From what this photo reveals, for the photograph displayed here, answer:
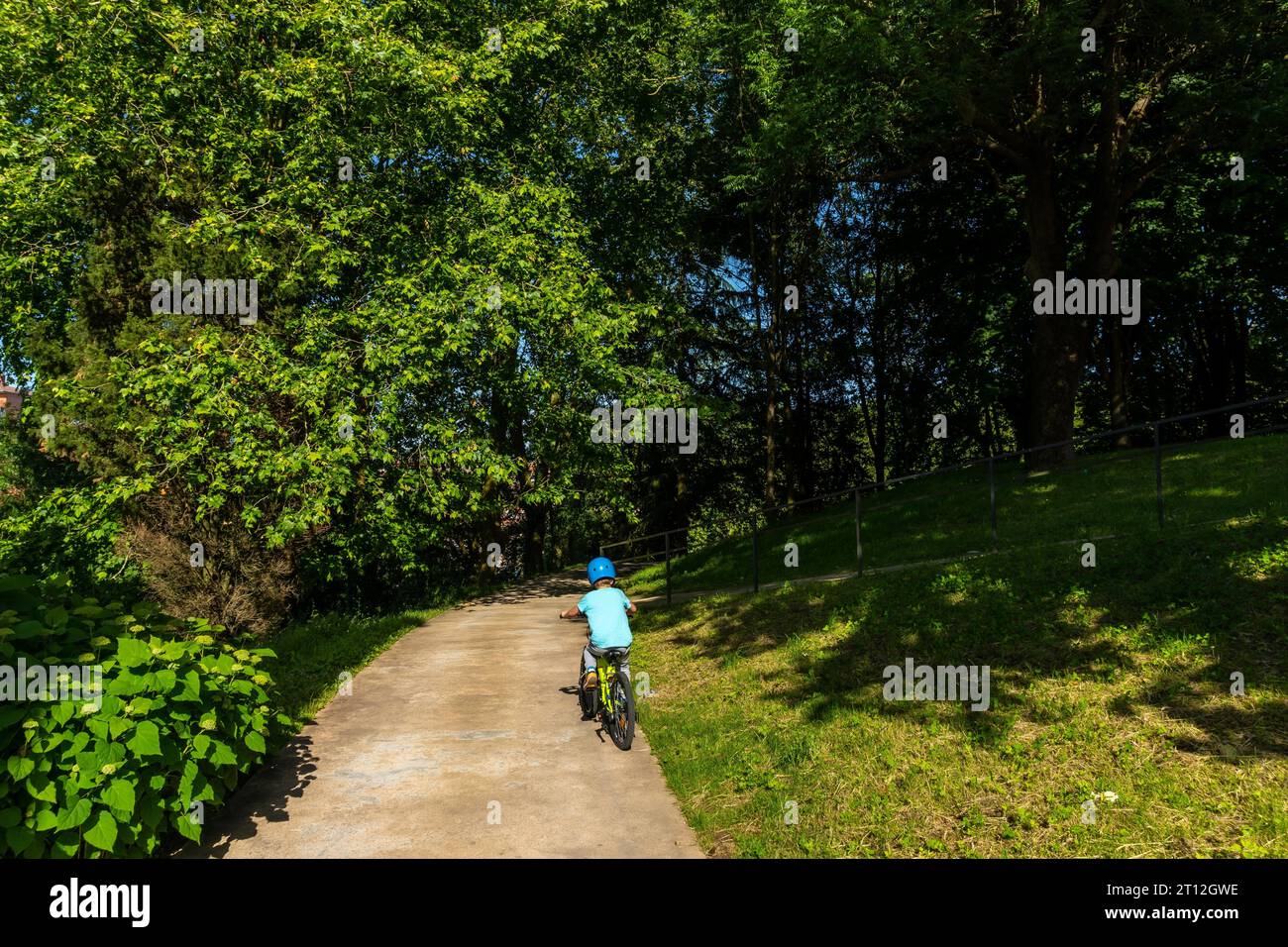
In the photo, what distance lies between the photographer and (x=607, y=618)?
7652 millimetres

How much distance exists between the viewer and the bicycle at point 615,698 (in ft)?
24.0

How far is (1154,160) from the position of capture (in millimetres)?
17578

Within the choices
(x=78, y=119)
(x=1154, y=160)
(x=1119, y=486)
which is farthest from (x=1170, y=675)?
(x=78, y=119)

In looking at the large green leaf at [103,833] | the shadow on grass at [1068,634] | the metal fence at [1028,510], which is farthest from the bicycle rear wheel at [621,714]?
the metal fence at [1028,510]

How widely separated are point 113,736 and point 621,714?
4151 mm

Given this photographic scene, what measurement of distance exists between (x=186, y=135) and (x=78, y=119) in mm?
1765

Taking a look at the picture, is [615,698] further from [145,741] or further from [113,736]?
[113,736]

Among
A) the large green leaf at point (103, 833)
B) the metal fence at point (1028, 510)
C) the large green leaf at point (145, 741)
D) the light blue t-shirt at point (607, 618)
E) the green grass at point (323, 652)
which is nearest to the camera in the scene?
the large green leaf at point (103, 833)

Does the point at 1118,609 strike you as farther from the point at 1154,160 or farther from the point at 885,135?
the point at 1154,160

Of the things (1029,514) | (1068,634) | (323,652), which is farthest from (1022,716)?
(323,652)

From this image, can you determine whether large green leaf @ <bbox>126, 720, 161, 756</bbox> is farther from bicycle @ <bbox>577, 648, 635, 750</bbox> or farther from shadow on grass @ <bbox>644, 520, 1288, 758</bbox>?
shadow on grass @ <bbox>644, 520, 1288, 758</bbox>

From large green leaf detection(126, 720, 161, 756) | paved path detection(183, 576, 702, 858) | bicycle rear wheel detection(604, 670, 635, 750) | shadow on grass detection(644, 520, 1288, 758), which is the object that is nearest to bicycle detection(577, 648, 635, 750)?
bicycle rear wheel detection(604, 670, 635, 750)

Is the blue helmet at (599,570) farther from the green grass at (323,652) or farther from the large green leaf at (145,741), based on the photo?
the large green leaf at (145,741)

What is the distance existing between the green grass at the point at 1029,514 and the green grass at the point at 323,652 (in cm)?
598
